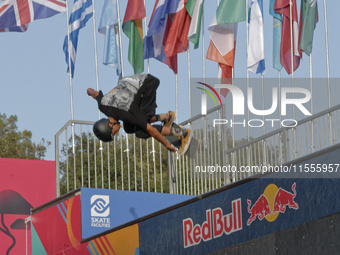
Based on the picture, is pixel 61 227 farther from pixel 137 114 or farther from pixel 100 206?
pixel 137 114

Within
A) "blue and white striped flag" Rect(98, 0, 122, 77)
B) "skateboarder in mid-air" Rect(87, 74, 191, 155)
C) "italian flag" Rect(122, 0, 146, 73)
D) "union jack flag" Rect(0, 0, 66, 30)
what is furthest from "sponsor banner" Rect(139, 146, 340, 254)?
"union jack flag" Rect(0, 0, 66, 30)

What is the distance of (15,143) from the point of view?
35.4m

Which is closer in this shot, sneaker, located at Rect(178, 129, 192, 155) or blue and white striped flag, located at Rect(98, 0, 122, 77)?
sneaker, located at Rect(178, 129, 192, 155)

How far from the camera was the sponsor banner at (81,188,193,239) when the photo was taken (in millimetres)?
10883

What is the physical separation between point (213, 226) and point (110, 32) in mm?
9354

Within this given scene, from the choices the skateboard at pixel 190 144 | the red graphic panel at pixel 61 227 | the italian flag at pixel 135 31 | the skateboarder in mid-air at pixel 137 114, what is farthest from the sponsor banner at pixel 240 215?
the italian flag at pixel 135 31

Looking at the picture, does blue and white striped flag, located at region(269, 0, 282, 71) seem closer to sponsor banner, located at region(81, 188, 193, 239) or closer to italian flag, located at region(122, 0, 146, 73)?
italian flag, located at region(122, 0, 146, 73)

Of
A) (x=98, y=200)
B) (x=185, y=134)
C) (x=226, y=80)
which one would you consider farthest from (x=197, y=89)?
(x=185, y=134)

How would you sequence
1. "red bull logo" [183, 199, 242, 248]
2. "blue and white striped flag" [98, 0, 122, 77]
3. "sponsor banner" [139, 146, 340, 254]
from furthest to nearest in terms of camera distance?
"blue and white striped flag" [98, 0, 122, 77]
"red bull logo" [183, 199, 242, 248]
"sponsor banner" [139, 146, 340, 254]

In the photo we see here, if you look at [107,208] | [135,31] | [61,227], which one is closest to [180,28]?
[135,31]

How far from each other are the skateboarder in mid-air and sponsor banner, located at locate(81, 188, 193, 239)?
6.50 ft

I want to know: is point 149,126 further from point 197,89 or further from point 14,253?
point 14,253

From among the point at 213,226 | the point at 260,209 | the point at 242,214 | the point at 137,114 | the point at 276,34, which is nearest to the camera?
the point at 260,209

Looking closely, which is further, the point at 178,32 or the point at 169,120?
the point at 178,32
